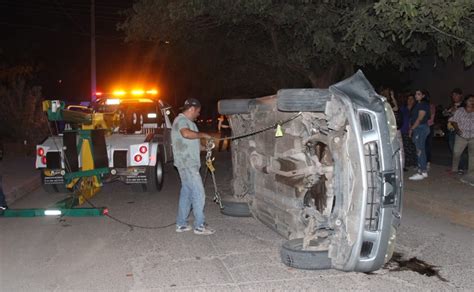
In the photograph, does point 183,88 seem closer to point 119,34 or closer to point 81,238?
point 119,34

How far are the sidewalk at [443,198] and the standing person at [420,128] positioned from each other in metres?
0.24

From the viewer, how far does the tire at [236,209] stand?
775 centimetres

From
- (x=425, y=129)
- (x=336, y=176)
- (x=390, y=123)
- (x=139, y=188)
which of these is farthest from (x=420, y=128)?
(x=336, y=176)

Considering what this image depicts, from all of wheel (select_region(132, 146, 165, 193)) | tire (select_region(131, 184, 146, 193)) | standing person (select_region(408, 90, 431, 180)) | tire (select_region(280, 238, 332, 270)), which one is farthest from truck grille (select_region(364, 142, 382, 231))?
tire (select_region(131, 184, 146, 193))

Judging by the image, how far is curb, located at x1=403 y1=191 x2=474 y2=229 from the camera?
731 centimetres

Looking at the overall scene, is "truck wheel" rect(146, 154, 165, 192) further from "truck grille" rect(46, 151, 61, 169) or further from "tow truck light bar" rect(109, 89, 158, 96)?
"tow truck light bar" rect(109, 89, 158, 96)

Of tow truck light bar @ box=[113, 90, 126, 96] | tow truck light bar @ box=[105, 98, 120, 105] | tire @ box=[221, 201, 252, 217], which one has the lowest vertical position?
tire @ box=[221, 201, 252, 217]

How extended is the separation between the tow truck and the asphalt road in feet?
3.69

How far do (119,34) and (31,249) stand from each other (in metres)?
30.6

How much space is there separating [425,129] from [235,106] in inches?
202

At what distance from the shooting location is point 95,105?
12.1 m

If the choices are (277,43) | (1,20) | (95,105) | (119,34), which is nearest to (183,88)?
(119,34)

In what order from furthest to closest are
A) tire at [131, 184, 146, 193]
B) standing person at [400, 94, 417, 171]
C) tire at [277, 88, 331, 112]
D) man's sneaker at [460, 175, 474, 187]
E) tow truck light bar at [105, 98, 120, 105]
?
tow truck light bar at [105, 98, 120, 105]
standing person at [400, 94, 417, 171]
tire at [131, 184, 146, 193]
man's sneaker at [460, 175, 474, 187]
tire at [277, 88, 331, 112]

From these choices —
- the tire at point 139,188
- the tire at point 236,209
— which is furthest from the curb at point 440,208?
the tire at point 139,188
